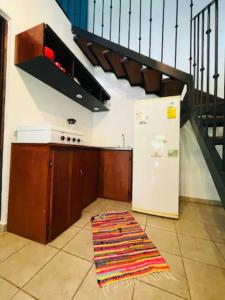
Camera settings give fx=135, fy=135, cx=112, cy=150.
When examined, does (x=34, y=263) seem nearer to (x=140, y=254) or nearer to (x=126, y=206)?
(x=140, y=254)

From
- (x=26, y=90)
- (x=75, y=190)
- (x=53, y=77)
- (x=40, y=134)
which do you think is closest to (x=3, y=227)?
(x=75, y=190)

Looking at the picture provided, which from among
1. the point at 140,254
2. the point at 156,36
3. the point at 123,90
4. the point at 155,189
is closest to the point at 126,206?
the point at 155,189

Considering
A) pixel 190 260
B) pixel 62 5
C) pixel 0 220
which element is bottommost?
pixel 190 260

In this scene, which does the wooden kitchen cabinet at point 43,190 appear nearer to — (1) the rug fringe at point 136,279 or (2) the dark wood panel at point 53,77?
(1) the rug fringe at point 136,279

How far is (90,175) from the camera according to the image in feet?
6.91

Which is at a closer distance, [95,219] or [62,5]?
[95,219]

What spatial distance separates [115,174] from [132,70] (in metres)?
1.69

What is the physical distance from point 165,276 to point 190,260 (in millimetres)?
295

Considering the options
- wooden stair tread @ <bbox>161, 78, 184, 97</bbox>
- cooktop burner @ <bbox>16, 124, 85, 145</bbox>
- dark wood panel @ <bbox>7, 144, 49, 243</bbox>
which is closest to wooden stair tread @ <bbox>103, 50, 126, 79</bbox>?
wooden stair tread @ <bbox>161, 78, 184, 97</bbox>

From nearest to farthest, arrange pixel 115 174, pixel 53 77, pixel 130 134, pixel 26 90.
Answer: pixel 26 90, pixel 53 77, pixel 115 174, pixel 130 134

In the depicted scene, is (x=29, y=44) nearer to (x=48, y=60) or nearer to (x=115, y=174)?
(x=48, y=60)

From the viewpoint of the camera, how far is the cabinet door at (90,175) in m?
1.92

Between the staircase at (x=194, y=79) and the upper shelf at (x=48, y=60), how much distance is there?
548 millimetres

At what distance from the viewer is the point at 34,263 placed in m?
0.99
